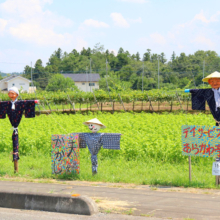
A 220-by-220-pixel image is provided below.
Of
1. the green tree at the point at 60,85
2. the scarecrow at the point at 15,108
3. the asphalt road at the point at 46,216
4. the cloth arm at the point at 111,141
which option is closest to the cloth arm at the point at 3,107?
the scarecrow at the point at 15,108

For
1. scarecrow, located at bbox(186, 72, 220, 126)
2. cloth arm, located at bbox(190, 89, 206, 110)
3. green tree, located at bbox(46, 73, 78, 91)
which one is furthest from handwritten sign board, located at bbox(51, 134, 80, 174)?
green tree, located at bbox(46, 73, 78, 91)

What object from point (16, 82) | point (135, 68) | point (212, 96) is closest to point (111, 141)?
point (212, 96)

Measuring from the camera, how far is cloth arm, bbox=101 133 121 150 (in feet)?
24.5

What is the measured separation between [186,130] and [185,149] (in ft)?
1.23

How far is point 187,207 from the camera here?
503cm

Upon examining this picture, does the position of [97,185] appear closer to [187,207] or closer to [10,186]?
[10,186]

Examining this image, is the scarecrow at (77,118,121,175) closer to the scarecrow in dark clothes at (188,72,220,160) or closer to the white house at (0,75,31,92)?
the scarecrow in dark clothes at (188,72,220,160)

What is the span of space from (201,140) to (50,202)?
10.1 ft

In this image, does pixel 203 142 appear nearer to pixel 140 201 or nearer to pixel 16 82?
pixel 140 201

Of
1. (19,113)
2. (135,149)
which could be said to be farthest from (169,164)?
(19,113)

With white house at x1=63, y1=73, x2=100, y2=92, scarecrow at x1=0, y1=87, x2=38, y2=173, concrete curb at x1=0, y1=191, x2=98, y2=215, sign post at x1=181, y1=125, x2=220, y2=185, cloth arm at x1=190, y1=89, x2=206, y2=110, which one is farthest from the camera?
white house at x1=63, y1=73, x2=100, y2=92

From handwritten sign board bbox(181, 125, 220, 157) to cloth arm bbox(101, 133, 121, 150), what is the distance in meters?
1.49

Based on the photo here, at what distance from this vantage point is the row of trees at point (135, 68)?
176ft

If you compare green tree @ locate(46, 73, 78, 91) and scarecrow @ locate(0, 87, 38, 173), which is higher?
green tree @ locate(46, 73, 78, 91)
